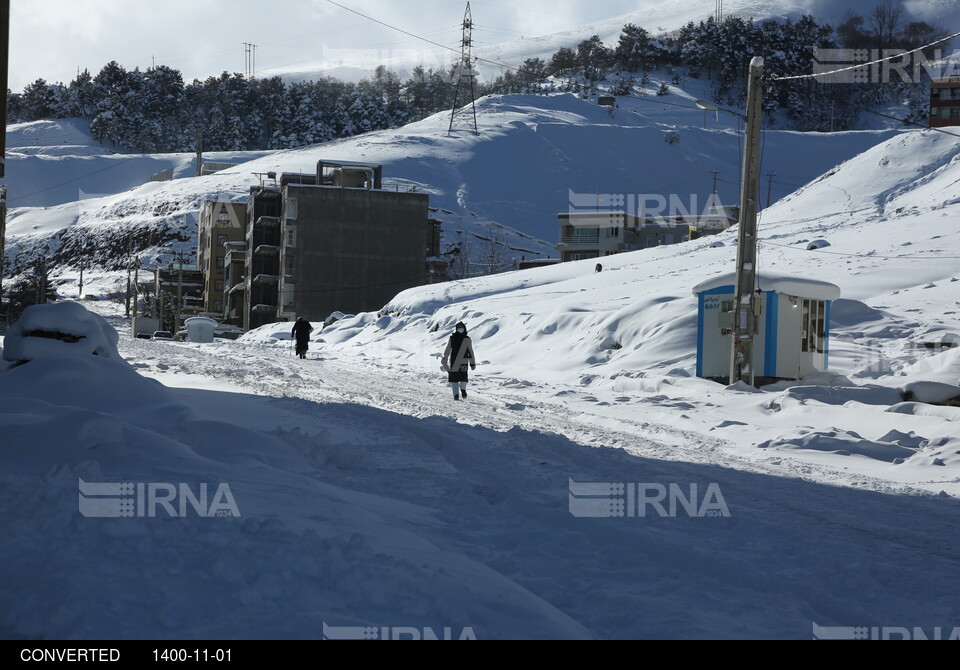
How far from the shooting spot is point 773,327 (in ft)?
66.7

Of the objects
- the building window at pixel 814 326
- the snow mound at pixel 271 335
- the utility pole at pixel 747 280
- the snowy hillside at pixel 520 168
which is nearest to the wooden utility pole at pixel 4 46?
the utility pole at pixel 747 280

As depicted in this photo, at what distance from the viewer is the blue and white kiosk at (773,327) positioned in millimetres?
20359

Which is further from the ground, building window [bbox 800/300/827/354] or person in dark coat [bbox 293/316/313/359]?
building window [bbox 800/300/827/354]

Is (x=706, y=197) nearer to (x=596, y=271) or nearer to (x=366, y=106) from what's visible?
(x=366, y=106)

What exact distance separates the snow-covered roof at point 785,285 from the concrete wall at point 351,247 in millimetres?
46772

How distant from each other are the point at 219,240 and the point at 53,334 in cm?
7620

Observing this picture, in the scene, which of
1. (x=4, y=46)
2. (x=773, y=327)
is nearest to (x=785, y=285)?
(x=773, y=327)

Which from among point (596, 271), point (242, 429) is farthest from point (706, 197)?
point (242, 429)

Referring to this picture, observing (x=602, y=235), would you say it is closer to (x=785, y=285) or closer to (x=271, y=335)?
(x=271, y=335)

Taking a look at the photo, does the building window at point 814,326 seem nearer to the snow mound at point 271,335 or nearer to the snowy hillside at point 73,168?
the snow mound at point 271,335

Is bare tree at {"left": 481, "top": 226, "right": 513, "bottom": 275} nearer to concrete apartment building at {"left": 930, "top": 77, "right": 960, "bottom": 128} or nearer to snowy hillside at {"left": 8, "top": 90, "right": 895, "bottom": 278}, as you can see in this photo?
snowy hillside at {"left": 8, "top": 90, "right": 895, "bottom": 278}

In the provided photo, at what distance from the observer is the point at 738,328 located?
19031 millimetres

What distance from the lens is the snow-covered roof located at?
20375 mm

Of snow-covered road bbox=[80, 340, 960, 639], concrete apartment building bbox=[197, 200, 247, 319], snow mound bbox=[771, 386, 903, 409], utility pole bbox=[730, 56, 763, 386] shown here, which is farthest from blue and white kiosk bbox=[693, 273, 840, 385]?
concrete apartment building bbox=[197, 200, 247, 319]
